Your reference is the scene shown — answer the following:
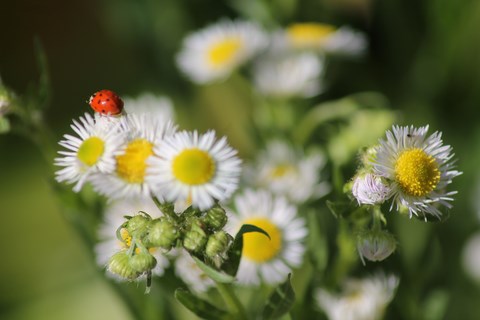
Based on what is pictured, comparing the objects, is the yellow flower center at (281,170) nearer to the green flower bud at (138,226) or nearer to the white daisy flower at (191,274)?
the white daisy flower at (191,274)

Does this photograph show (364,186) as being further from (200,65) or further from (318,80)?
(200,65)

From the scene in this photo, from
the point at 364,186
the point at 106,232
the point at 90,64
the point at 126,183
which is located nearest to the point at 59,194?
the point at 106,232

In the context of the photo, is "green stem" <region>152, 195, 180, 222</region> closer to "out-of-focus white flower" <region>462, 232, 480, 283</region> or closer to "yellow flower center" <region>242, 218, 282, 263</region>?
"yellow flower center" <region>242, 218, 282, 263</region>

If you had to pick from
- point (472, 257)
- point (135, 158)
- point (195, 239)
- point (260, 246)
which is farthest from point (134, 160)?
point (472, 257)

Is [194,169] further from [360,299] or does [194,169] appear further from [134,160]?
[360,299]

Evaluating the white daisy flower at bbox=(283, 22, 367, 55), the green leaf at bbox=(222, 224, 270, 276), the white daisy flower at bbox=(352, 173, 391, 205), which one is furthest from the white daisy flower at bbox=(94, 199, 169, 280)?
the white daisy flower at bbox=(283, 22, 367, 55)

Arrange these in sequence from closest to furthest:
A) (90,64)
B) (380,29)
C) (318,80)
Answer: (318,80) → (380,29) → (90,64)

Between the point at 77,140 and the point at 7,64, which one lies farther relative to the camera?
the point at 7,64
